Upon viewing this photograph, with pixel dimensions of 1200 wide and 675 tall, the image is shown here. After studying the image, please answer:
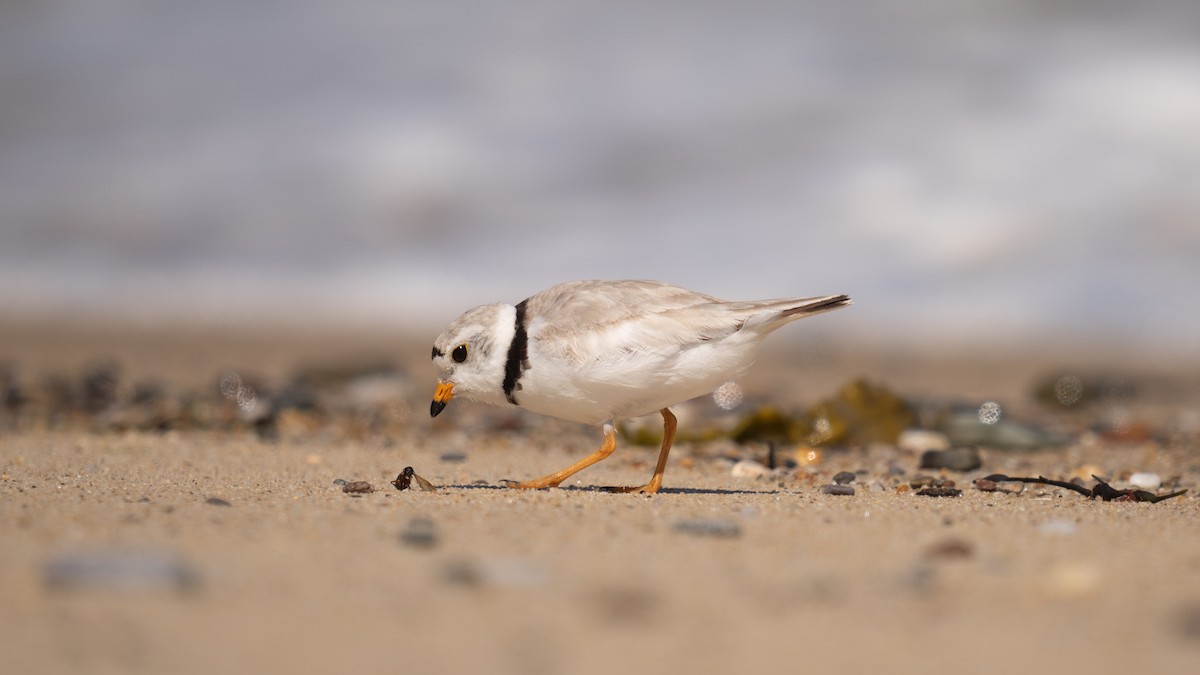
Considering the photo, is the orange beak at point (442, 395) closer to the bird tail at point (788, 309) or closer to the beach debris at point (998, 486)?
the bird tail at point (788, 309)

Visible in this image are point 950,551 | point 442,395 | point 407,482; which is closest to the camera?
point 950,551

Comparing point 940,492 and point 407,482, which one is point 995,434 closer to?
point 940,492

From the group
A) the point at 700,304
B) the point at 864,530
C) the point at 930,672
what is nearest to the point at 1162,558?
the point at 864,530

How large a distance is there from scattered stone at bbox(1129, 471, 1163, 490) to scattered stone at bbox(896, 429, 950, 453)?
4.03 ft

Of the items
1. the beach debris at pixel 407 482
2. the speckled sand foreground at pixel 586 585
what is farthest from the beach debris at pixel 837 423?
the beach debris at pixel 407 482

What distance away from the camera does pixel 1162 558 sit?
11.0 feet

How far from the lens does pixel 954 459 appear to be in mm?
6066

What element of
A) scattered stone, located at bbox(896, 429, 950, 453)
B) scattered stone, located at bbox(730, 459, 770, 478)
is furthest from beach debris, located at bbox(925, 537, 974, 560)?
scattered stone, located at bbox(896, 429, 950, 453)

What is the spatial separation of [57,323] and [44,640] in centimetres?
1527

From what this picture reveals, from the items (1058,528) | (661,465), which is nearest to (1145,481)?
(1058,528)

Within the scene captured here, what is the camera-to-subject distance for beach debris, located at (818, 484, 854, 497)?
500 centimetres

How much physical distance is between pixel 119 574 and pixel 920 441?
5211 mm

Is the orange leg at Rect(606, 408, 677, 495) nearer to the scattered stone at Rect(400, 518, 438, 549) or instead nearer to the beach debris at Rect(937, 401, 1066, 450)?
the scattered stone at Rect(400, 518, 438, 549)

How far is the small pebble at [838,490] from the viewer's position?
16.4ft
